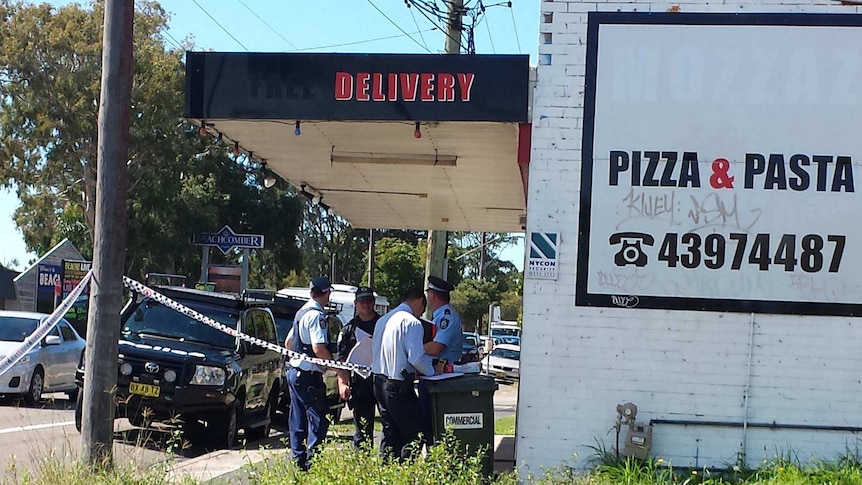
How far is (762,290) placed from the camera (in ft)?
27.3

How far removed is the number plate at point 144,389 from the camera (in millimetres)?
11133

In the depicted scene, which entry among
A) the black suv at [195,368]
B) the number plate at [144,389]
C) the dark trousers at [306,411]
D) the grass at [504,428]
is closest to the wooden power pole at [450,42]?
the grass at [504,428]

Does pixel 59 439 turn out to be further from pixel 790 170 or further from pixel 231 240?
pixel 231 240

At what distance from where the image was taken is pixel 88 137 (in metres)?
32.7

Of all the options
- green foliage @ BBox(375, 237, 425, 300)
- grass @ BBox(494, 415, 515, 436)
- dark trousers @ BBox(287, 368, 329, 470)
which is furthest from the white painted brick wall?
green foliage @ BBox(375, 237, 425, 300)

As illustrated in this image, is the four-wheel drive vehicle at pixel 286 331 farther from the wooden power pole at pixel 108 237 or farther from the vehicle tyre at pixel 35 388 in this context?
the wooden power pole at pixel 108 237

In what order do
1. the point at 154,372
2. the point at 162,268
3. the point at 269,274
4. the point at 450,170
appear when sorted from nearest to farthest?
the point at 154,372 → the point at 450,170 → the point at 162,268 → the point at 269,274

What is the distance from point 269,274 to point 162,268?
40.2 feet

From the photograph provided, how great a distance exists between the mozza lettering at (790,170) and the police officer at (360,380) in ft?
12.7

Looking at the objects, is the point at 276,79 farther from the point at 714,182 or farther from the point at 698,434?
the point at 698,434

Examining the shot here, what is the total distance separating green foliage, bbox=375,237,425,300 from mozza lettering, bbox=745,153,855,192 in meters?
36.4

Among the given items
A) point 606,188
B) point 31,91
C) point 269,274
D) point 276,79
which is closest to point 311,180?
point 276,79

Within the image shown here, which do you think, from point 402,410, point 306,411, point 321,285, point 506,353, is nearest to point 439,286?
point 321,285

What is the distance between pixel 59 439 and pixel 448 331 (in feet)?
17.9
